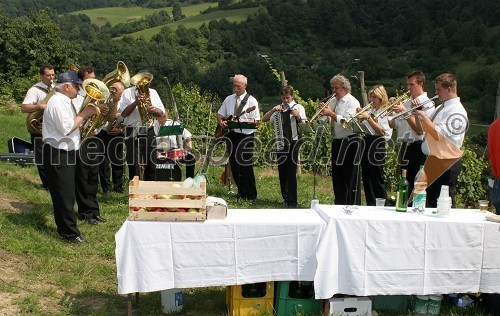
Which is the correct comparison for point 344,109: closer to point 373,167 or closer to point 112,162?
point 373,167

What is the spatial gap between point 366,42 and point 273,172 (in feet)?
159

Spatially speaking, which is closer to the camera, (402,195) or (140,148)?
(402,195)

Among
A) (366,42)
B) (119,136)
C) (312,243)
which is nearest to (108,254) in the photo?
(312,243)

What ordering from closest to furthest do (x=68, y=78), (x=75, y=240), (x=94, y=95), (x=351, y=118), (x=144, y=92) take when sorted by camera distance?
(x=68, y=78) → (x=94, y=95) → (x=75, y=240) → (x=351, y=118) → (x=144, y=92)

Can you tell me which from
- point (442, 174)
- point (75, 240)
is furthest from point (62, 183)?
point (442, 174)

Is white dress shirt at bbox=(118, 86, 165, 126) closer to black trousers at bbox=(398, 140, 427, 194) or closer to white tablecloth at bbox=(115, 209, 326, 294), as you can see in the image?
black trousers at bbox=(398, 140, 427, 194)

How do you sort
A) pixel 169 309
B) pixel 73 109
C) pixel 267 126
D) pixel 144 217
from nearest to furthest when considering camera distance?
pixel 144 217
pixel 169 309
pixel 73 109
pixel 267 126

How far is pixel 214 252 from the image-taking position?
14.5ft

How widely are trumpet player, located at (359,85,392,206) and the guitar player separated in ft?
6.26

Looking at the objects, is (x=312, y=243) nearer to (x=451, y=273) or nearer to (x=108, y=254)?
(x=451, y=273)

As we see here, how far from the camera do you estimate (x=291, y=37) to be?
6041 centimetres

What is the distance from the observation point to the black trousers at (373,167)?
7.80 m

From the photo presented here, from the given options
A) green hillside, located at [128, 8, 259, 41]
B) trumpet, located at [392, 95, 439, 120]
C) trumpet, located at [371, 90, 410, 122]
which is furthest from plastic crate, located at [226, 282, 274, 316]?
green hillside, located at [128, 8, 259, 41]

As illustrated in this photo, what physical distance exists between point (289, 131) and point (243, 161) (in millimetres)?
978
